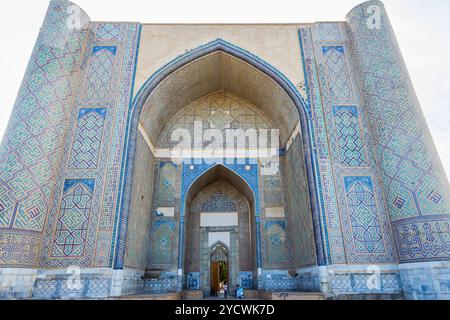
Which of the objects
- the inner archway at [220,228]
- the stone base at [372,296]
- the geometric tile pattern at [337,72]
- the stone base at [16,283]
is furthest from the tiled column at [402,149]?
the stone base at [16,283]

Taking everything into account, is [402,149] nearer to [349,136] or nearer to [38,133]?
[349,136]

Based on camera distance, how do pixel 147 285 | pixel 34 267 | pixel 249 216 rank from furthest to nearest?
pixel 249 216 < pixel 147 285 < pixel 34 267

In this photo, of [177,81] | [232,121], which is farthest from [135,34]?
[232,121]

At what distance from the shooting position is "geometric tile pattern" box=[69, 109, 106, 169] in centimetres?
511

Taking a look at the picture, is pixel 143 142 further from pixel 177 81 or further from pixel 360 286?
pixel 360 286

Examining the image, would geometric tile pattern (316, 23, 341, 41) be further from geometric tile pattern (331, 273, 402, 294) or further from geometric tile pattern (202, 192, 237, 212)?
geometric tile pattern (331, 273, 402, 294)

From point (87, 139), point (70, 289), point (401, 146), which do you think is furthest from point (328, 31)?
point (70, 289)

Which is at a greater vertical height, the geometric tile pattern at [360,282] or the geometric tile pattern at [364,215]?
the geometric tile pattern at [364,215]

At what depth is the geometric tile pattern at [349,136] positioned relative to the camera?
517 cm

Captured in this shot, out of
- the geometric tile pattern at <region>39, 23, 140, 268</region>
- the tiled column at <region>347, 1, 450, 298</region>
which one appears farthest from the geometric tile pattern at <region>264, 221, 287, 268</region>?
the geometric tile pattern at <region>39, 23, 140, 268</region>

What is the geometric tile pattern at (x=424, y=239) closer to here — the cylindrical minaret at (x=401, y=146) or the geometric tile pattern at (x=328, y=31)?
the cylindrical minaret at (x=401, y=146)

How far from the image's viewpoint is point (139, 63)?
608cm

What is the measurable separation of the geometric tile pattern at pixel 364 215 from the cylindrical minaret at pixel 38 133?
16.4 ft

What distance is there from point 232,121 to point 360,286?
4.68 m
